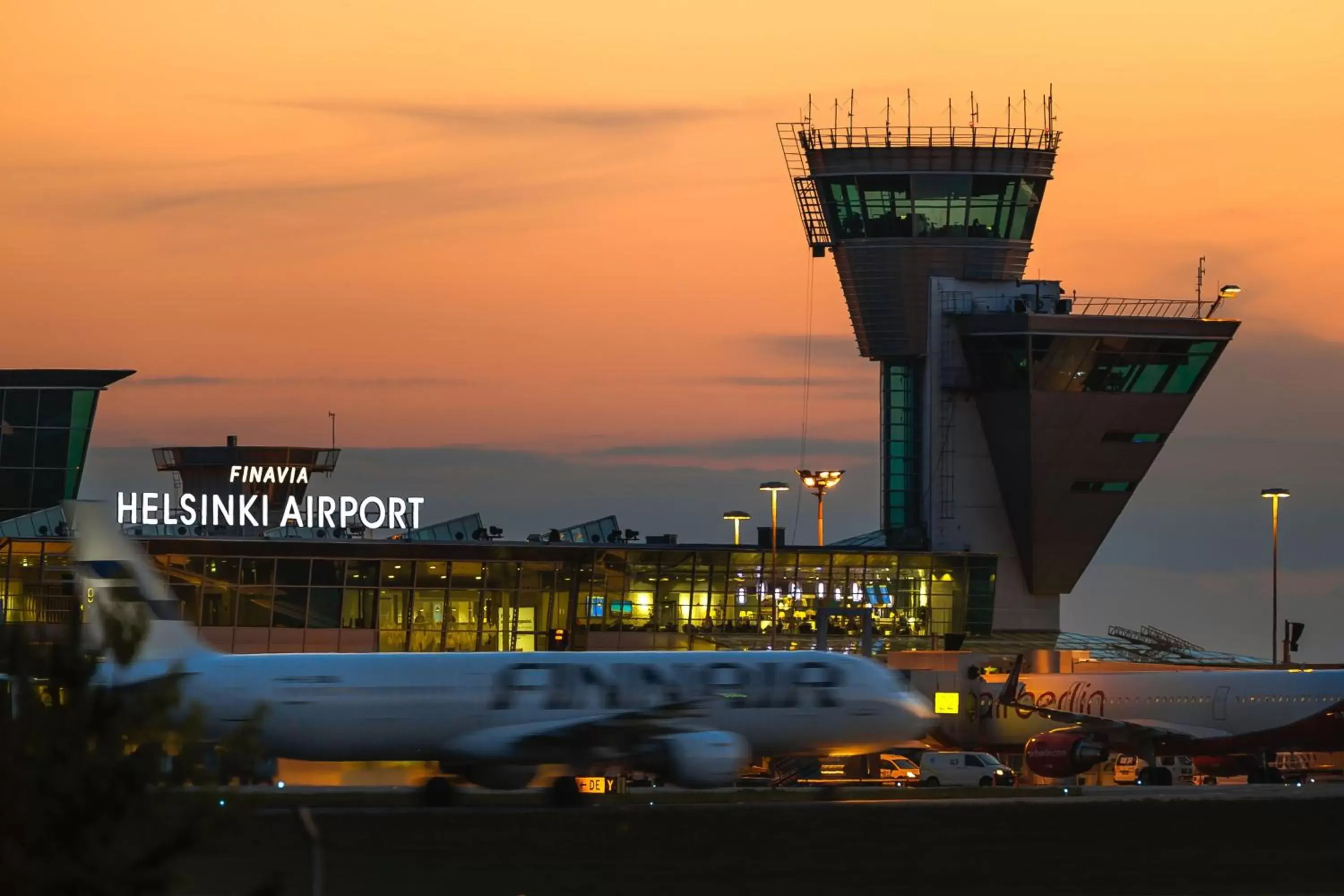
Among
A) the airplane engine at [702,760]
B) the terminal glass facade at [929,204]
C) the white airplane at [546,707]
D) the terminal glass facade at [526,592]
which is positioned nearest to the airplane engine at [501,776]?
the white airplane at [546,707]

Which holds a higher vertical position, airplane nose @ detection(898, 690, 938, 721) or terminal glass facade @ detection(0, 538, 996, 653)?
terminal glass facade @ detection(0, 538, 996, 653)

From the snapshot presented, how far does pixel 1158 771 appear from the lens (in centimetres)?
7450

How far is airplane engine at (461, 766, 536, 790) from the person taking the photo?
4662 cm

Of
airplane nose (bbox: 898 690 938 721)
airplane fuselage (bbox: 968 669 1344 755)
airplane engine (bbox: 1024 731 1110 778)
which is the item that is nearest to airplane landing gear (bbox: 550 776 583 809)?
airplane nose (bbox: 898 690 938 721)

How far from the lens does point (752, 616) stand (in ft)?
370

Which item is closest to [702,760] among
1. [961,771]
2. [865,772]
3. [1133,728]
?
[961,771]

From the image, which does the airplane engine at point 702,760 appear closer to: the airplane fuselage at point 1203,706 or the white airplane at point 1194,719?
the white airplane at point 1194,719

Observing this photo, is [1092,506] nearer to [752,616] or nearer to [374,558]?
[752,616]

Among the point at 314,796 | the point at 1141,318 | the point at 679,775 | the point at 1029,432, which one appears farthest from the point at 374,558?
the point at 679,775

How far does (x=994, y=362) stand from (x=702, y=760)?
7369 centimetres

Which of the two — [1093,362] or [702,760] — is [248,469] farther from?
[702,760]

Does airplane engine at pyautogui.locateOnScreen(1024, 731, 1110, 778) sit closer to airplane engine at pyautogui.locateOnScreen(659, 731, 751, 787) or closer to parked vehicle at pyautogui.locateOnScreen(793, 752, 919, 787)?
parked vehicle at pyautogui.locateOnScreen(793, 752, 919, 787)

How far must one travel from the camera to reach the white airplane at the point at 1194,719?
74812 millimetres

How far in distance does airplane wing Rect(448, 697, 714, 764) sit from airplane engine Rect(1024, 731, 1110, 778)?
3490cm
